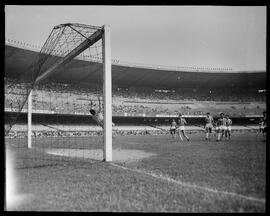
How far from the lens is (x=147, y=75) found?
5000 cm

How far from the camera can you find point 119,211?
4.64 m

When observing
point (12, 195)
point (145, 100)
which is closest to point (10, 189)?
point (12, 195)

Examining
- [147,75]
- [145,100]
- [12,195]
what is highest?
[147,75]

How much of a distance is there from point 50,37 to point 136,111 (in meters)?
36.6

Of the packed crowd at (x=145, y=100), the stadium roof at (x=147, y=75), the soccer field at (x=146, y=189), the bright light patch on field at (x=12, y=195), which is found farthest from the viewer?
the packed crowd at (x=145, y=100)

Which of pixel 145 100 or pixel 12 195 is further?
pixel 145 100

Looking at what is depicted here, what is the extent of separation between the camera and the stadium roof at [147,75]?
39350 millimetres

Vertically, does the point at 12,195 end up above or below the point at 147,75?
below

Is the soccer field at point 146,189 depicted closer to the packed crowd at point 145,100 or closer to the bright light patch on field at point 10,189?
the bright light patch on field at point 10,189

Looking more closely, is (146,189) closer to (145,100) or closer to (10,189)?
(10,189)

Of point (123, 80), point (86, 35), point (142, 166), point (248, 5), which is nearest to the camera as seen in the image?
point (248, 5)

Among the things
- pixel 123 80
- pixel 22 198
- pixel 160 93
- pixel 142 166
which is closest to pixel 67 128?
pixel 123 80

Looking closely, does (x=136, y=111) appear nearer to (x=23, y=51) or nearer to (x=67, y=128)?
(x=67, y=128)

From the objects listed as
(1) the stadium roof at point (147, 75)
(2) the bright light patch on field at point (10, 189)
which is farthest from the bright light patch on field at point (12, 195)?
(1) the stadium roof at point (147, 75)
